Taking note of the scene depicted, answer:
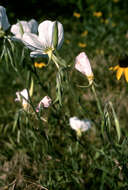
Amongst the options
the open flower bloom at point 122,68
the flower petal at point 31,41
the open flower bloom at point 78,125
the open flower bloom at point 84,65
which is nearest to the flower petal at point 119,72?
the open flower bloom at point 122,68

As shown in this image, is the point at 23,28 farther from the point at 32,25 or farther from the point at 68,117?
the point at 68,117

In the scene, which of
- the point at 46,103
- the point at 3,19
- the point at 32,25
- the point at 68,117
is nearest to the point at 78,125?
the point at 68,117

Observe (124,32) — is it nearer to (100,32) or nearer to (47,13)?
(100,32)

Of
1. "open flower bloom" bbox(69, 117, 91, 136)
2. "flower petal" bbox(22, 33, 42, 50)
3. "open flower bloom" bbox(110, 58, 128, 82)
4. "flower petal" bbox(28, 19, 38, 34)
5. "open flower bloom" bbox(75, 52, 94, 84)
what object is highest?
"flower petal" bbox(28, 19, 38, 34)

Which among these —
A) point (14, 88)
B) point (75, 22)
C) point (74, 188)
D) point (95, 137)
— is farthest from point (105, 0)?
point (74, 188)

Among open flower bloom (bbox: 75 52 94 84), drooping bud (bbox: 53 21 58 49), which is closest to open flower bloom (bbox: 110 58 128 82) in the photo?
open flower bloom (bbox: 75 52 94 84)

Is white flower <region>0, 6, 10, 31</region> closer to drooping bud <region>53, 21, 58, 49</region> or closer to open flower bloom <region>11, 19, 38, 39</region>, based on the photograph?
open flower bloom <region>11, 19, 38, 39</region>
